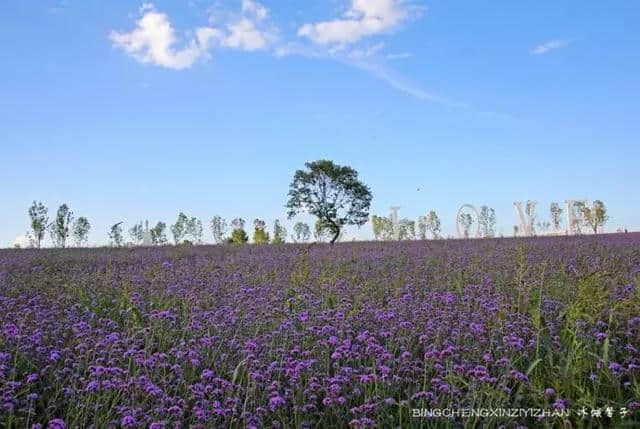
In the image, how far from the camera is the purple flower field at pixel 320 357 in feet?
7.89

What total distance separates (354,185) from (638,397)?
78.7 ft

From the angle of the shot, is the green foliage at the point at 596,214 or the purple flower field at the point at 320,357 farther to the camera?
the green foliage at the point at 596,214

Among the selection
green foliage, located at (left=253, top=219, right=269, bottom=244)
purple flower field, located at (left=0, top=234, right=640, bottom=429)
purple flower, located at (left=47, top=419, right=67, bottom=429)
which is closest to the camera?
purple flower, located at (left=47, top=419, right=67, bottom=429)

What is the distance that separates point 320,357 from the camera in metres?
3.12

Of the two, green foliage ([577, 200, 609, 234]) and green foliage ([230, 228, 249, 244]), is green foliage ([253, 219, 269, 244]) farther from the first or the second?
green foliage ([577, 200, 609, 234])

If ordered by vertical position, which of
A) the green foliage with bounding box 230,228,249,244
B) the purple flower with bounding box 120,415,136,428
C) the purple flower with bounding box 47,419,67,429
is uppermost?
the green foliage with bounding box 230,228,249,244

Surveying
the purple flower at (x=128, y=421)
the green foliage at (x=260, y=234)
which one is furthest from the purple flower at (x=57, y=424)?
the green foliage at (x=260, y=234)

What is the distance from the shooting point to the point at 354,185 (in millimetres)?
26359

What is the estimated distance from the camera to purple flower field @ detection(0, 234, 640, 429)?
2.40 m

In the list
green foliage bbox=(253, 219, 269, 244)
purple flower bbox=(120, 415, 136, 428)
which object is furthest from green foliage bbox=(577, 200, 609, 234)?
purple flower bbox=(120, 415, 136, 428)

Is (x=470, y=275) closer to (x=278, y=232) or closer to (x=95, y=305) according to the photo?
(x=95, y=305)

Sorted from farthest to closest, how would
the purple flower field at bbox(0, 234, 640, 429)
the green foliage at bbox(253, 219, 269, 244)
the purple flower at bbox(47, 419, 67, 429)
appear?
1. the green foliage at bbox(253, 219, 269, 244)
2. the purple flower field at bbox(0, 234, 640, 429)
3. the purple flower at bbox(47, 419, 67, 429)

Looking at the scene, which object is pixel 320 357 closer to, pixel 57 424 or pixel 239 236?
pixel 57 424

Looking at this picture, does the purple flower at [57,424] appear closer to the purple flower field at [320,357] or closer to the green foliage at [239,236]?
the purple flower field at [320,357]
